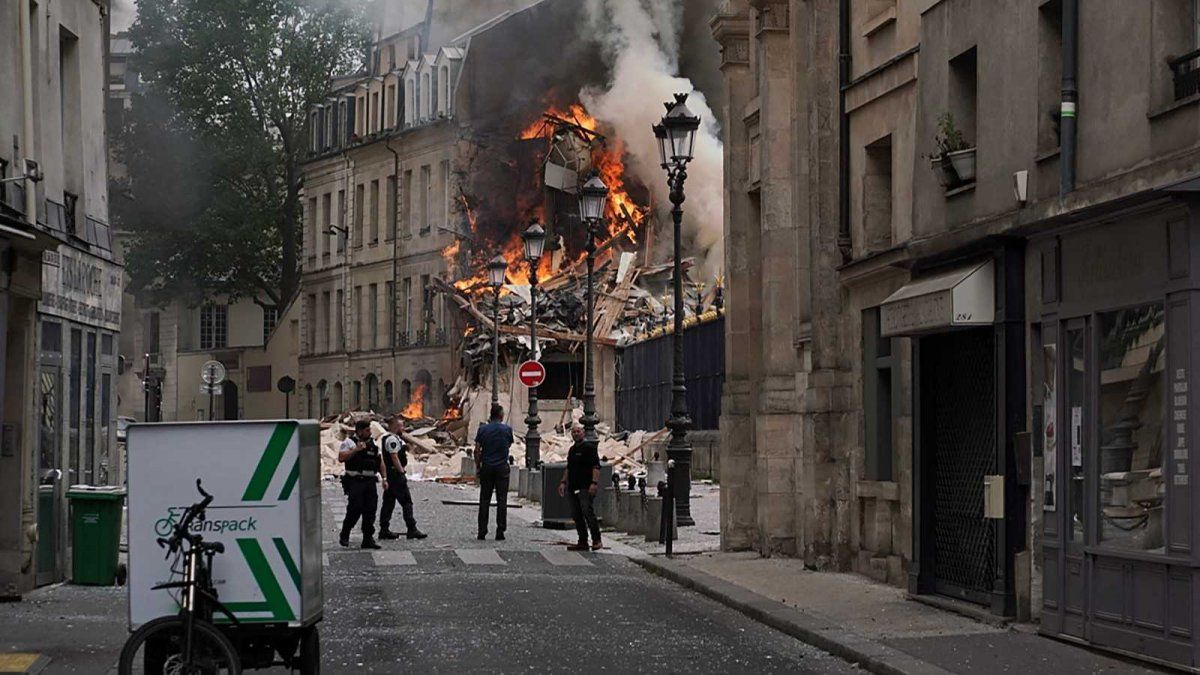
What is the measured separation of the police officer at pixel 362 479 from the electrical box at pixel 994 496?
38.7 feet

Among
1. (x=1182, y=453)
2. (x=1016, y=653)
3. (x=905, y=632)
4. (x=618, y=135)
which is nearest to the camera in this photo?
(x=1182, y=453)

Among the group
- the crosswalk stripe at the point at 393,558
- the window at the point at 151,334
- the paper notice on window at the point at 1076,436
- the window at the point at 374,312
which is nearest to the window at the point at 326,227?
the window at the point at 374,312

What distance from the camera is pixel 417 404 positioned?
75.7 metres

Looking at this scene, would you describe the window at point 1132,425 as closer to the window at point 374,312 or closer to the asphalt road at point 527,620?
the asphalt road at point 527,620

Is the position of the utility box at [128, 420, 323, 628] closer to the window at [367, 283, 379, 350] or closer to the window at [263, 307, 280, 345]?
the window at [367, 283, 379, 350]

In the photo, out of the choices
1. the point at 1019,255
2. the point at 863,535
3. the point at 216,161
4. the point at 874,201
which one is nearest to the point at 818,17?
the point at 874,201

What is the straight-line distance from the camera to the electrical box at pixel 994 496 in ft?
53.9

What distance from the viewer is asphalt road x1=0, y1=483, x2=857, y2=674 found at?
14.9 m

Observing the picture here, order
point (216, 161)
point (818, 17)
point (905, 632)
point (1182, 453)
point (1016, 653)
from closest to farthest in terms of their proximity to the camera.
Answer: point (1182, 453) < point (1016, 653) < point (905, 632) < point (818, 17) < point (216, 161)

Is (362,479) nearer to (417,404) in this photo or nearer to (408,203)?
(417,404)

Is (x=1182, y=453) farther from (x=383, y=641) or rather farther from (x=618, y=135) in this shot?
(x=618, y=135)

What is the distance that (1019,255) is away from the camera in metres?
16.2

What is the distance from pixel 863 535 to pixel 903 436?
6.73ft

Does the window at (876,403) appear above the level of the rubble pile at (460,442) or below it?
above
